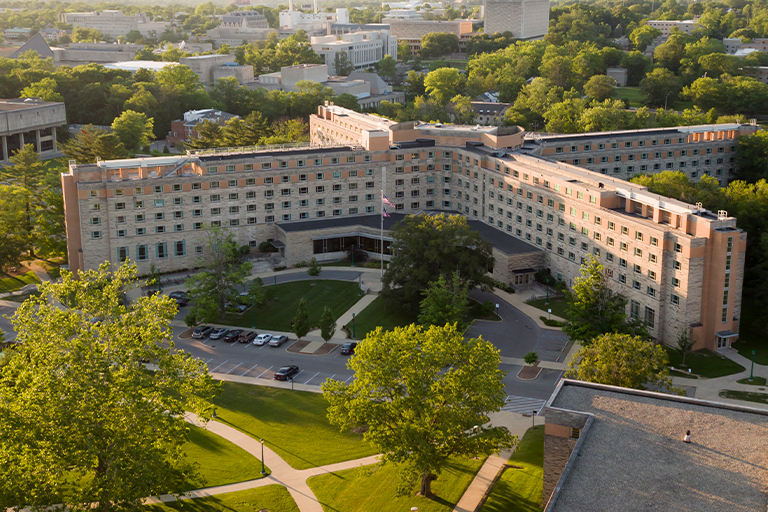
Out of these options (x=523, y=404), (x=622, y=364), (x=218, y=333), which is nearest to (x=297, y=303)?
(x=218, y=333)

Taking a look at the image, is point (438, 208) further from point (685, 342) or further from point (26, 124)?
point (26, 124)

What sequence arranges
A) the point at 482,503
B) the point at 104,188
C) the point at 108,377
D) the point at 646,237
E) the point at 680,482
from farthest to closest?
the point at 104,188
the point at 646,237
the point at 482,503
the point at 108,377
the point at 680,482

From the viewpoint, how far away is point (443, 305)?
9356cm

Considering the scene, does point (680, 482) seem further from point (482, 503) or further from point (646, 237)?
point (646, 237)

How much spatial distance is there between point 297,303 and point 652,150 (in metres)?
69.0

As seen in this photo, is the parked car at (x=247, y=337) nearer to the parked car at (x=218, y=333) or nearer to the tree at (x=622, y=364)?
the parked car at (x=218, y=333)

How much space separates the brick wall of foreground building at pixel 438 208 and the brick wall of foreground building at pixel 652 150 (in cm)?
1254

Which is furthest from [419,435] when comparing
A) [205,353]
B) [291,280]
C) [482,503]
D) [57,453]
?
[291,280]

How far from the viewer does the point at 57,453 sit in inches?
2121

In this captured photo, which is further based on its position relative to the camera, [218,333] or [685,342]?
[218,333]

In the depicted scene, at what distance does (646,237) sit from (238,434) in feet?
156

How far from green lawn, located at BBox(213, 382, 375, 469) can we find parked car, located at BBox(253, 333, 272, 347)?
10.1 metres

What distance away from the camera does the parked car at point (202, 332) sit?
96744mm

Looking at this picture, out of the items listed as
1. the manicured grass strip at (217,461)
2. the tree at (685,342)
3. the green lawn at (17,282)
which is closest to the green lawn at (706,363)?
the tree at (685,342)
